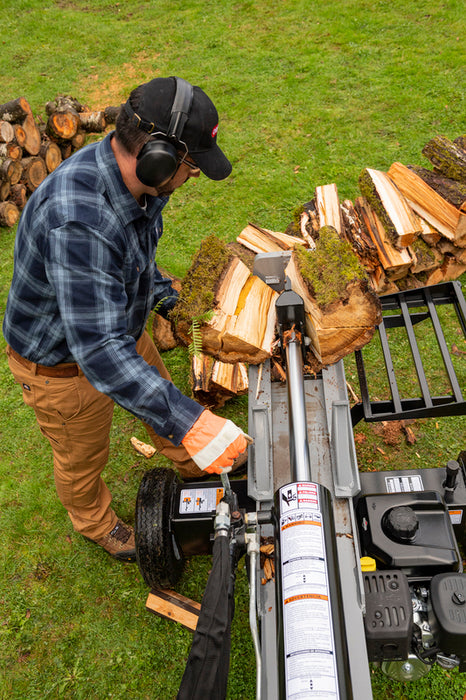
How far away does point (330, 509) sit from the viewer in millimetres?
1873

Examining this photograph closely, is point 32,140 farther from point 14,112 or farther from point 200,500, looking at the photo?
point 200,500

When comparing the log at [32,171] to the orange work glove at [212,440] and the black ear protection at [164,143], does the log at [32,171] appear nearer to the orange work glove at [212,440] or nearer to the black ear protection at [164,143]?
the black ear protection at [164,143]

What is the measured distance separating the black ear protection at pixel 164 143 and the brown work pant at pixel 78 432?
1171 mm

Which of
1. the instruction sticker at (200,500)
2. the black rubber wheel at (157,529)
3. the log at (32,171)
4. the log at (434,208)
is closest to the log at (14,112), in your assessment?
the log at (32,171)

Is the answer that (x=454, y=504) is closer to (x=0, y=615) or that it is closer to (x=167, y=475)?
(x=167, y=475)

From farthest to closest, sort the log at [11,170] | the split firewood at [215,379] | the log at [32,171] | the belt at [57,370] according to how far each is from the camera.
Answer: the log at [32,171] → the log at [11,170] → the split firewood at [215,379] → the belt at [57,370]

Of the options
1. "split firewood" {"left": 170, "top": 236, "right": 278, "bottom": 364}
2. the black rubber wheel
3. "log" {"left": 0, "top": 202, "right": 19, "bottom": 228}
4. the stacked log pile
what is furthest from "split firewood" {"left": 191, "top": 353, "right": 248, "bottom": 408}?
the stacked log pile

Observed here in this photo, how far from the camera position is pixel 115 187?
214 cm

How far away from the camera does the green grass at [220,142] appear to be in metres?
3.07

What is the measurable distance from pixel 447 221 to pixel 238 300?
217 centimetres

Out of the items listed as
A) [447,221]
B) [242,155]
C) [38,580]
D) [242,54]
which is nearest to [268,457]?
[38,580]

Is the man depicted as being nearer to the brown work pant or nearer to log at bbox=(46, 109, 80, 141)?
the brown work pant

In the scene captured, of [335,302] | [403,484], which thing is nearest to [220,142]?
[335,302]

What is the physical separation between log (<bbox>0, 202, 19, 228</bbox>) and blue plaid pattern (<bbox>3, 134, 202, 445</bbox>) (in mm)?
4411
